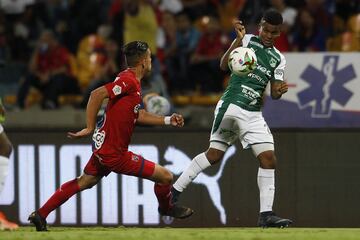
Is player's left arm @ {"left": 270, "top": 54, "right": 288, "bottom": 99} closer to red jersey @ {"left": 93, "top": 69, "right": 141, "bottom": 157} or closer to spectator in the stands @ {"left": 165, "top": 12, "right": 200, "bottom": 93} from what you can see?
red jersey @ {"left": 93, "top": 69, "right": 141, "bottom": 157}

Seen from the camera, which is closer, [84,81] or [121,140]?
[121,140]

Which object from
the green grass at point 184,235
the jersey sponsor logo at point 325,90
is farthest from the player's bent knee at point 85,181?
the jersey sponsor logo at point 325,90

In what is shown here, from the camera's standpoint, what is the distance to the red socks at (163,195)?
37.2 ft

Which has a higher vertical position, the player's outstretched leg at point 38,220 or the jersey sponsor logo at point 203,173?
the jersey sponsor logo at point 203,173

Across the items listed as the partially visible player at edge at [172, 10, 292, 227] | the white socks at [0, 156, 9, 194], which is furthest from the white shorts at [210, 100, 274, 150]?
the white socks at [0, 156, 9, 194]

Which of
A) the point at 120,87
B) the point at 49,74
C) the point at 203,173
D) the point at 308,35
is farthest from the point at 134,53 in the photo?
the point at 49,74

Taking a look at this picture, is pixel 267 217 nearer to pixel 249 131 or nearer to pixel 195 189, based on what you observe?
pixel 249 131

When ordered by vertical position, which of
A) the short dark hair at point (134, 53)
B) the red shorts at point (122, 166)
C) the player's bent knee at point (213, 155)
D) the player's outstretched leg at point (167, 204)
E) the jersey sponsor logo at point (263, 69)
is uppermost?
the short dark hair at point (134, 53)

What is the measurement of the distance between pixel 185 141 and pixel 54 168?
1592 millimetres

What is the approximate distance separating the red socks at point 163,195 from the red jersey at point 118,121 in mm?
568

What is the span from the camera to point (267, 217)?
11516 millimetres

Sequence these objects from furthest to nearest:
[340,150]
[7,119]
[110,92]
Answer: [7,119]
[340,150]
[110,92]

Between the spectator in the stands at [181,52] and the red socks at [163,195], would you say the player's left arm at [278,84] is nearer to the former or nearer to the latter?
the red socks at [163,195]

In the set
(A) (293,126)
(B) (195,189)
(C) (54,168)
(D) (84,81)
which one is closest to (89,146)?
(C) (54,168)
